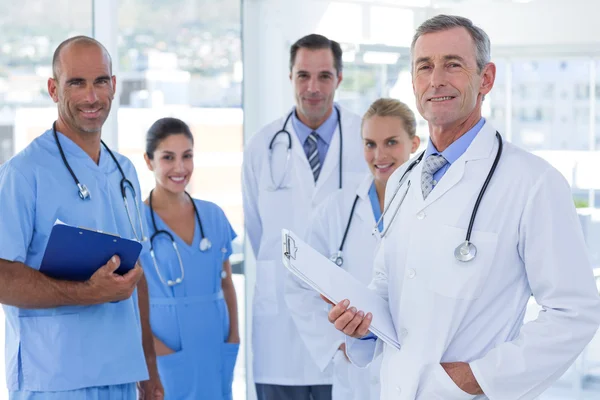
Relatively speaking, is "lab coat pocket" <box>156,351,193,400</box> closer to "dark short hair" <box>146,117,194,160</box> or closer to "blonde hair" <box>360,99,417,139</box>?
"dark short hair" <box>146,117,194,160</box>

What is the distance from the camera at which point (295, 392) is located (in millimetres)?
2699

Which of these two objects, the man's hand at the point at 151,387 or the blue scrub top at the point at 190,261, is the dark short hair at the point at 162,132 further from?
the man's hand at the point at 151,387

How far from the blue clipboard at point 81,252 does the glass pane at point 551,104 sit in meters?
1.90

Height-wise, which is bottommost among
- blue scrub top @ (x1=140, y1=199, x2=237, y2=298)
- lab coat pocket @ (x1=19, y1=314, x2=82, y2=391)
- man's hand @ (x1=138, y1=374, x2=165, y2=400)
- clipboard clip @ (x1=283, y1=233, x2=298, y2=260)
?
man's hand @ (x1=138, y1=374, x2=165, y2=400)

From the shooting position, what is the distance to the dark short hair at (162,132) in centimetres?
291

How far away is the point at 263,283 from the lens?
2.75 metres

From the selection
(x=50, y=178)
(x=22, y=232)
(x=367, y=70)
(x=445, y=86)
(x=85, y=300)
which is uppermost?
(x=367, y=70)

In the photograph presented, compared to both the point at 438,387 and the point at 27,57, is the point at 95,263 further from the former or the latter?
the point at 27,57

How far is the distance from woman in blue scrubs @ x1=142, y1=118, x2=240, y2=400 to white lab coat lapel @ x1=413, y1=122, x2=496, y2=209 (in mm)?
1406

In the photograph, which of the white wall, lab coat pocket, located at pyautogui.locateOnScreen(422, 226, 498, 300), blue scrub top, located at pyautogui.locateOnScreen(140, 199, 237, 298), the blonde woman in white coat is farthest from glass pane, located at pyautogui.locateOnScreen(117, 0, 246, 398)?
lab coat pocket, located at pyautogui.locateOnScreen(422, 226, 498, 300)

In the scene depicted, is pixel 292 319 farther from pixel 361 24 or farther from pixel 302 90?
pixel 361 24

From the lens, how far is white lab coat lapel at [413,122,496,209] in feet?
4.93

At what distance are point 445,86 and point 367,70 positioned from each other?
80.0 inches

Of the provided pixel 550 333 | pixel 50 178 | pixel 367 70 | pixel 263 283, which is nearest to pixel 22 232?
pixel 50 178
